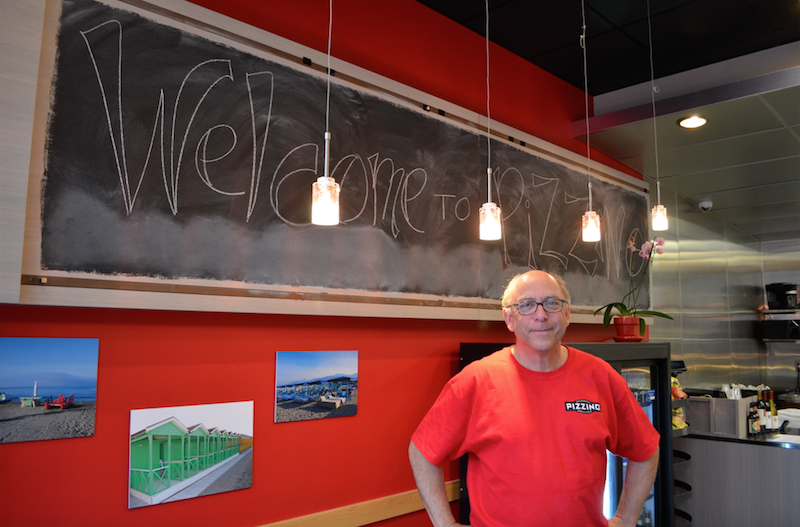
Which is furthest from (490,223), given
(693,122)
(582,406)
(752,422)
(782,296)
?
(782,296)

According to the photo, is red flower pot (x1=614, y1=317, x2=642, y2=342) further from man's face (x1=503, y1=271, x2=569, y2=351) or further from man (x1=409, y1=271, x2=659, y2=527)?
man's face (x1=503, y1=271, x2=569, y2=351)

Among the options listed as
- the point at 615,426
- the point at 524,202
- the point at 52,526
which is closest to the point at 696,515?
the point at 524,202

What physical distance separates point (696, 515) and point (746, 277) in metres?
4.39

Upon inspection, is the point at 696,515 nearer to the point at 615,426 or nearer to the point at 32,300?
the point at 615,426

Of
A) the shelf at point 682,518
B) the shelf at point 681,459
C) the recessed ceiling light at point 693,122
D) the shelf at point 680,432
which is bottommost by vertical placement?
the shelf at point 682,518

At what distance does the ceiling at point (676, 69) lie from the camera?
3434 mm

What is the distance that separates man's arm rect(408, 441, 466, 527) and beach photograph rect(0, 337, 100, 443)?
1.09 m

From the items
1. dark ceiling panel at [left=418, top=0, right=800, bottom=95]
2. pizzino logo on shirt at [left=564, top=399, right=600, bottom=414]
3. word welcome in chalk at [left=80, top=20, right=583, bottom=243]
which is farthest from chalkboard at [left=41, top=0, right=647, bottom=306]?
pizzino logo on shirt at [left=564, top=399, right=600, bottom=414]

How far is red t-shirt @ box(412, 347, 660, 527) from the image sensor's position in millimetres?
1874

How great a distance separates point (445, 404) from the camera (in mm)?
2049

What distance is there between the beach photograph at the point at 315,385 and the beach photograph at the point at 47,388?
74 cm

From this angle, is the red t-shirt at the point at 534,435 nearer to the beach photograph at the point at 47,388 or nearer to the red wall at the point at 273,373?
the red wall at the point at 273,373

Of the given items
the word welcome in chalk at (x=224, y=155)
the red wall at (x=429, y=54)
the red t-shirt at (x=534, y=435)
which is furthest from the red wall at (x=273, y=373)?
the red t-shirt at (x=534, y=435)

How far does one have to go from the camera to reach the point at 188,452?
7.29 ft
